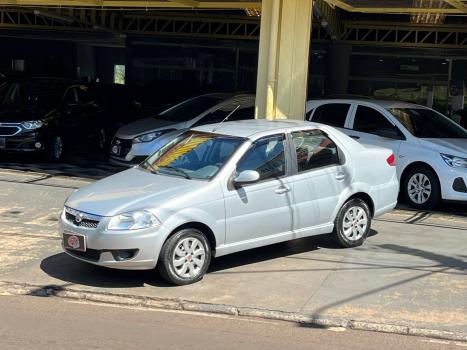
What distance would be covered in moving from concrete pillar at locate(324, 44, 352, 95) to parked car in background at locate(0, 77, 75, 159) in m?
9.50

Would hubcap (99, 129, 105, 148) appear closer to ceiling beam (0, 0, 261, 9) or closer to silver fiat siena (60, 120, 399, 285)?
ceiling beam (0, 0, 261, 9)

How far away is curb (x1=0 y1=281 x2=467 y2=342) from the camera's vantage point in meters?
5.48

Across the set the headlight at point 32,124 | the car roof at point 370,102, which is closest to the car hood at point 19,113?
the headlight at point 32,124

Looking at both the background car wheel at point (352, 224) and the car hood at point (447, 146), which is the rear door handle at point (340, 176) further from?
the car hood at point (447, 146)

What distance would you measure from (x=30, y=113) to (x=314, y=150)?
8461 millimetres

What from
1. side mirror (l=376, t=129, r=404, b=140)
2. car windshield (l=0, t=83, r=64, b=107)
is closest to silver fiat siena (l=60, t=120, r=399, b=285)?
side mirror (l=376, t=129, r=404, b=140)

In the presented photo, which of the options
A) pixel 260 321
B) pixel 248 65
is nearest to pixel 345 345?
pixel 260 321

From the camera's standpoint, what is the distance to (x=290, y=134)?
7469 millimetres

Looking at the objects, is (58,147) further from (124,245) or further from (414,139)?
(124,245)

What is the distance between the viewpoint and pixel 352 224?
314 inches

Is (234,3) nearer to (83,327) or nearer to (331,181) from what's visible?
(331,181)

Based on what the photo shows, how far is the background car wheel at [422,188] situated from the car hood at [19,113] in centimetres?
790

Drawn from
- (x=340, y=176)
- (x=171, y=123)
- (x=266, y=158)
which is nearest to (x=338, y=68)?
(x=171, y=123)

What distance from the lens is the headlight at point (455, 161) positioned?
10133 mm
